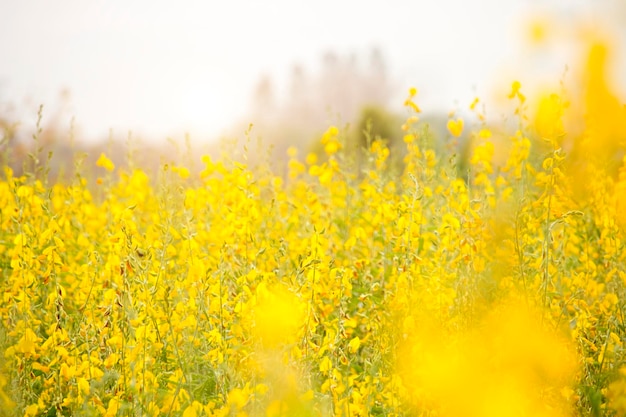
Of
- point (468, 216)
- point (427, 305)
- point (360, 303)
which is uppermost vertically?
point (468, 216)

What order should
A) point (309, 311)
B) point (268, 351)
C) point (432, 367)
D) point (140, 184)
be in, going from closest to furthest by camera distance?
point (432, 367)
point (268, 351)
point (309, 311)
point (140, 184)

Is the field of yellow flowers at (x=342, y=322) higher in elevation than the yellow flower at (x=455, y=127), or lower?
lower

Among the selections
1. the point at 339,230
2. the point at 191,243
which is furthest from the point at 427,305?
the point at 339,230

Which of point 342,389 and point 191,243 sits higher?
point 191,243

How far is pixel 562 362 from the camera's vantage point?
1.93 m

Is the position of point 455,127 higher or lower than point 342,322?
higher

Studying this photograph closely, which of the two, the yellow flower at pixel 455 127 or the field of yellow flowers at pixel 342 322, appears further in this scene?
the yellow flower at pixel 455 127

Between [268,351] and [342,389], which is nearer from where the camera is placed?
[268,351]

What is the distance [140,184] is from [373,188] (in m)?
1.85

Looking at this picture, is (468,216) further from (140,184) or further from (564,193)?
(140,184)

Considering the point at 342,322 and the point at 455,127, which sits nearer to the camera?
the point at 342,322

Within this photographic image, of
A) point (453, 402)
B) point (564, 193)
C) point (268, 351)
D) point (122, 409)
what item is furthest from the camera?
point (564, 193)

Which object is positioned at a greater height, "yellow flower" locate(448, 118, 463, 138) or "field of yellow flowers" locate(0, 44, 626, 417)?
"yellow flower" locate(448, 118, 463, 138)

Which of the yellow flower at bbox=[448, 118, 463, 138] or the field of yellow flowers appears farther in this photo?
the yellow flower at bbox=[448, 118, 463, 138]
